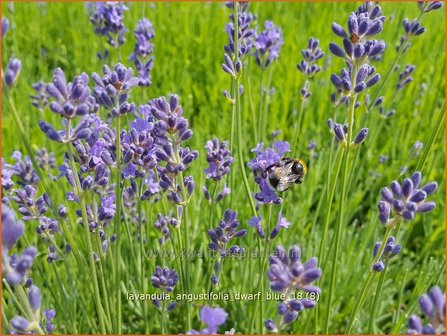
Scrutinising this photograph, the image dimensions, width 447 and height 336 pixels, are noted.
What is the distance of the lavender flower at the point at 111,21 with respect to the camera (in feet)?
8.66

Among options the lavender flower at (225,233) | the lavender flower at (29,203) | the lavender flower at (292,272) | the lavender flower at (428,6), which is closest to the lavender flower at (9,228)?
the lavender flower at (292,272)

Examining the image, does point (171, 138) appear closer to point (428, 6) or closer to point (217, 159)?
point (217, 159)

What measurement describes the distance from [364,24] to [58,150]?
2.39 metres

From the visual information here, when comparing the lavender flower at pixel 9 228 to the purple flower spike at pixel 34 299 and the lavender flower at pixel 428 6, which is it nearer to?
the purple flower spike at pixel 34 299

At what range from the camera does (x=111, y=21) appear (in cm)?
262

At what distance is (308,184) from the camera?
2.89 meters

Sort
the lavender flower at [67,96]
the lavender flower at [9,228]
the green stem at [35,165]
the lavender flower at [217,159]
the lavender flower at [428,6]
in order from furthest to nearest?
the lavender flower at [428,6]
the lavender flower at [217,159]
the lavender flower at [67,96]
the green stem at [35,165]
the lavender flower at [9,228]

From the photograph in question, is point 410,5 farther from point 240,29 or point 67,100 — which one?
point 67,100

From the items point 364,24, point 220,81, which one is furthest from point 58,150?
point 364,24

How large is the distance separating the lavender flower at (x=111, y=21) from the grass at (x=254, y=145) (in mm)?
127

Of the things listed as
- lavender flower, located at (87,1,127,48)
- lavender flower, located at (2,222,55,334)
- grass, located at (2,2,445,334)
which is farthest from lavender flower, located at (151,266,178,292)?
lavender flower, located at (87,1,127,48)

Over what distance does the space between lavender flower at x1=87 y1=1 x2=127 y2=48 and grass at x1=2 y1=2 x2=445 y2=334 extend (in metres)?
0.13

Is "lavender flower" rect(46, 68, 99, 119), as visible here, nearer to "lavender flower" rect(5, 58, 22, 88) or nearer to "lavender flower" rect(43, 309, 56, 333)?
"lavender flower" rect(5, 58, 22, 88)

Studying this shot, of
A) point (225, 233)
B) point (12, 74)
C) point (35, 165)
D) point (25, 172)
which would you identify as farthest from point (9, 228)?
point (25, 172)
